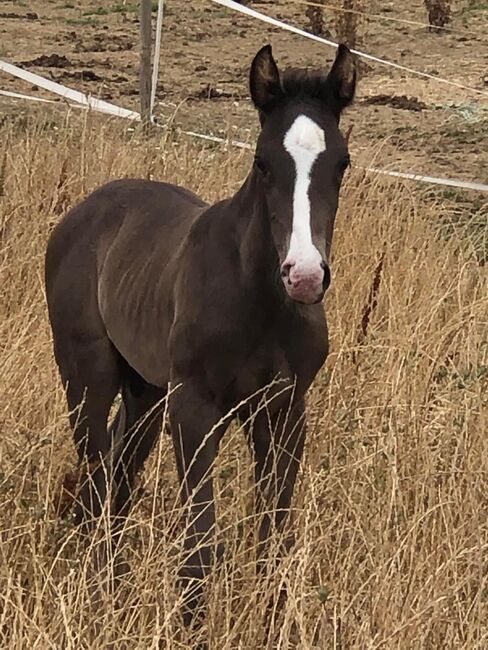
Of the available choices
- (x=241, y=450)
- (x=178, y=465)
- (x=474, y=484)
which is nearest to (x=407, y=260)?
(x=241, y=450)

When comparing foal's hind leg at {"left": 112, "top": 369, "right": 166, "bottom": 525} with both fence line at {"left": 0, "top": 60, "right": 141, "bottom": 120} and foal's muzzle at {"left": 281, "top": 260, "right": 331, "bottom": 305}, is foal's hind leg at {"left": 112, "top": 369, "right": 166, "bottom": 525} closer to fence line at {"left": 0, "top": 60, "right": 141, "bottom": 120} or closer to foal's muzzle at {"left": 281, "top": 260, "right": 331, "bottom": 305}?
foal's muzzle at {"left": 281, "top": 260, "right": 331, "bottom": 305}

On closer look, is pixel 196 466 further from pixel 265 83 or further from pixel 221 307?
pixel 265 83

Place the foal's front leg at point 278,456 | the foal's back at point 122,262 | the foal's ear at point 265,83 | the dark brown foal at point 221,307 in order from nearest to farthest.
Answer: the dark brown foal at point 221,307 < the foal's ear at point 265,83 < the foal's front leg at point 278,456 < the foal's back at point 122,262

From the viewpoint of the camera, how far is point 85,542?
11.4ft

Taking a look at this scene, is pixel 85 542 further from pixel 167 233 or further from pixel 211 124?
pixel 211 124

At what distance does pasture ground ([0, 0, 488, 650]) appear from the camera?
2.76 metres

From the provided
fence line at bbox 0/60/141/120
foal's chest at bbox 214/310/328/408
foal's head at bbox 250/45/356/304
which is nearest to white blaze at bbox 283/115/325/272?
foal's head at bbox 250/45/356/304

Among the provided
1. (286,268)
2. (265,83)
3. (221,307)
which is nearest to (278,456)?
(221,307)

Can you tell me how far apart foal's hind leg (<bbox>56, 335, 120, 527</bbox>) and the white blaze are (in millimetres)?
1104

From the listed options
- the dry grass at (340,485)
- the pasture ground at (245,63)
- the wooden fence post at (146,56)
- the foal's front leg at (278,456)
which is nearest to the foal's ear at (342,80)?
the foal's front leg at (278,456)

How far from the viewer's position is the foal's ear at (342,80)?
289cm

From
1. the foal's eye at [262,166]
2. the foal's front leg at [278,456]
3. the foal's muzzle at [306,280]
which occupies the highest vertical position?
the foal's eye at [262,166]

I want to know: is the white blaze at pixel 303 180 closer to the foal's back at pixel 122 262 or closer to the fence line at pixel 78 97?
the foal's back at pixel 122 262

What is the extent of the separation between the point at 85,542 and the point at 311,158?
4.53 feet
